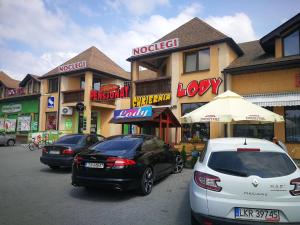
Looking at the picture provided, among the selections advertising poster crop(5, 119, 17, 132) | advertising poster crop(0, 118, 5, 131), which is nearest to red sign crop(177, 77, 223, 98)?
advertising poster crop(5, 119, 17, 132)

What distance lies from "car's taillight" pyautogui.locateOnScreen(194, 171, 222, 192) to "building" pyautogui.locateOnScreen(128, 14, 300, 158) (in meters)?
9.82

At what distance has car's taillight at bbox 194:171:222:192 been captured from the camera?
4.13 meters

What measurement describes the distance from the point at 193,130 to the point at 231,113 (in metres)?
6.88

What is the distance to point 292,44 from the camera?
46.8ft

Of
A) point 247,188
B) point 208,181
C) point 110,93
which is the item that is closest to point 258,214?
point 247,188

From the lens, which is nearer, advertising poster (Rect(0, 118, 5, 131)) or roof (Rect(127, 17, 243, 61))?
roof (Rect(127, 17, 243, 61))

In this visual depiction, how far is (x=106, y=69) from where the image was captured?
25062mm

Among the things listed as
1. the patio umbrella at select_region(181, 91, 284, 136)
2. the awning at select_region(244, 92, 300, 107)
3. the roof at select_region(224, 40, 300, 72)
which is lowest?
the patio umbrella at select_region(181, 91, 284, 136)

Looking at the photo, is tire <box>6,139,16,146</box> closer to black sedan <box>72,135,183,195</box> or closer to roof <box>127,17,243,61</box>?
roof <box>127,17,243,61</box>

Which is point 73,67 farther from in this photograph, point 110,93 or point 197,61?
point 197,61

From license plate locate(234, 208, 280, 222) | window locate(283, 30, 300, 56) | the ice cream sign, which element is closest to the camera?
license plate locate(234, 208, 280, 222)

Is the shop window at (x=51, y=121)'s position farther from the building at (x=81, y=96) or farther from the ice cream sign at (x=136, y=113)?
the ice cream sign at (x=136, y=113)

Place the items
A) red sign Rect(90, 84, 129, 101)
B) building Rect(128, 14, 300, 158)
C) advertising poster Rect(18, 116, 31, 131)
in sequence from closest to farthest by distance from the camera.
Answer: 1. building Rect(128, 14, 300, 158)
2. red sign Rect(90, 84, 129, 101)
3. advertising poster Rect(18, 116, 31, 131)

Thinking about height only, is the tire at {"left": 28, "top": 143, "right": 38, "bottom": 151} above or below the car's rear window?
below
